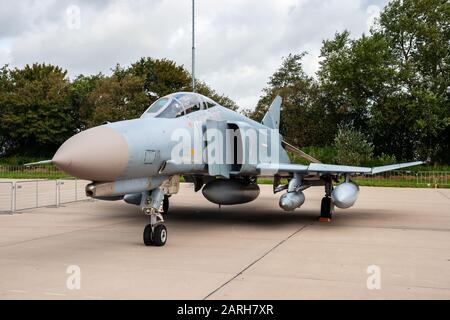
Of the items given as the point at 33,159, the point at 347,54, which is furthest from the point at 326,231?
the point at 33,159

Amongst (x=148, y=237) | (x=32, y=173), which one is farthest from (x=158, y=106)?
(x=32, y=173)

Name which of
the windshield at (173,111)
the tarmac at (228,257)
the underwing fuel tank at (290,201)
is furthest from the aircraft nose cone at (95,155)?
the underwing fuel tank at (290,201)

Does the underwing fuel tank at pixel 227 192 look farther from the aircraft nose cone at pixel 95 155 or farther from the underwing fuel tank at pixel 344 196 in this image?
the aircraft nose cone at pixel 95 155

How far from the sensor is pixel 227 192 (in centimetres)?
1049

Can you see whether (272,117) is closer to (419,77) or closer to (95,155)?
(95,155)

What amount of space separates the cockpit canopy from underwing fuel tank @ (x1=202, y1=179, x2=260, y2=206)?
82.5 inches

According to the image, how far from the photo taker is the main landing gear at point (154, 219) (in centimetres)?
768

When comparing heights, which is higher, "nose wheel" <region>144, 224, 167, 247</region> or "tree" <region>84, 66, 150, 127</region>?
"tree" <region>84, 66, 150, 127</region>

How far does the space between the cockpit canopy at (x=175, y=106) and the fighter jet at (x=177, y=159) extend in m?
0.02

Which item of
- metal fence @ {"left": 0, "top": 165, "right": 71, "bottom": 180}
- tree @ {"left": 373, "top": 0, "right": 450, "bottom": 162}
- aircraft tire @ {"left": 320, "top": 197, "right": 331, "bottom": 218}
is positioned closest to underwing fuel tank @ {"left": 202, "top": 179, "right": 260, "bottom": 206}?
aircraft tire @ {"left": 320, "top": 197, "right": 331, "bottom": 218}

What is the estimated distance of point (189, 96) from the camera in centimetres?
905

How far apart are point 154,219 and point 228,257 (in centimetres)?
152

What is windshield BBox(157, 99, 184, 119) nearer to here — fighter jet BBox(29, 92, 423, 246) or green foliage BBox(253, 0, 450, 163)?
fighter jet BBox(29, 92, 423, 246)

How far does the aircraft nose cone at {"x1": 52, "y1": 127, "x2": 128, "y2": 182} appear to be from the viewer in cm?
587
